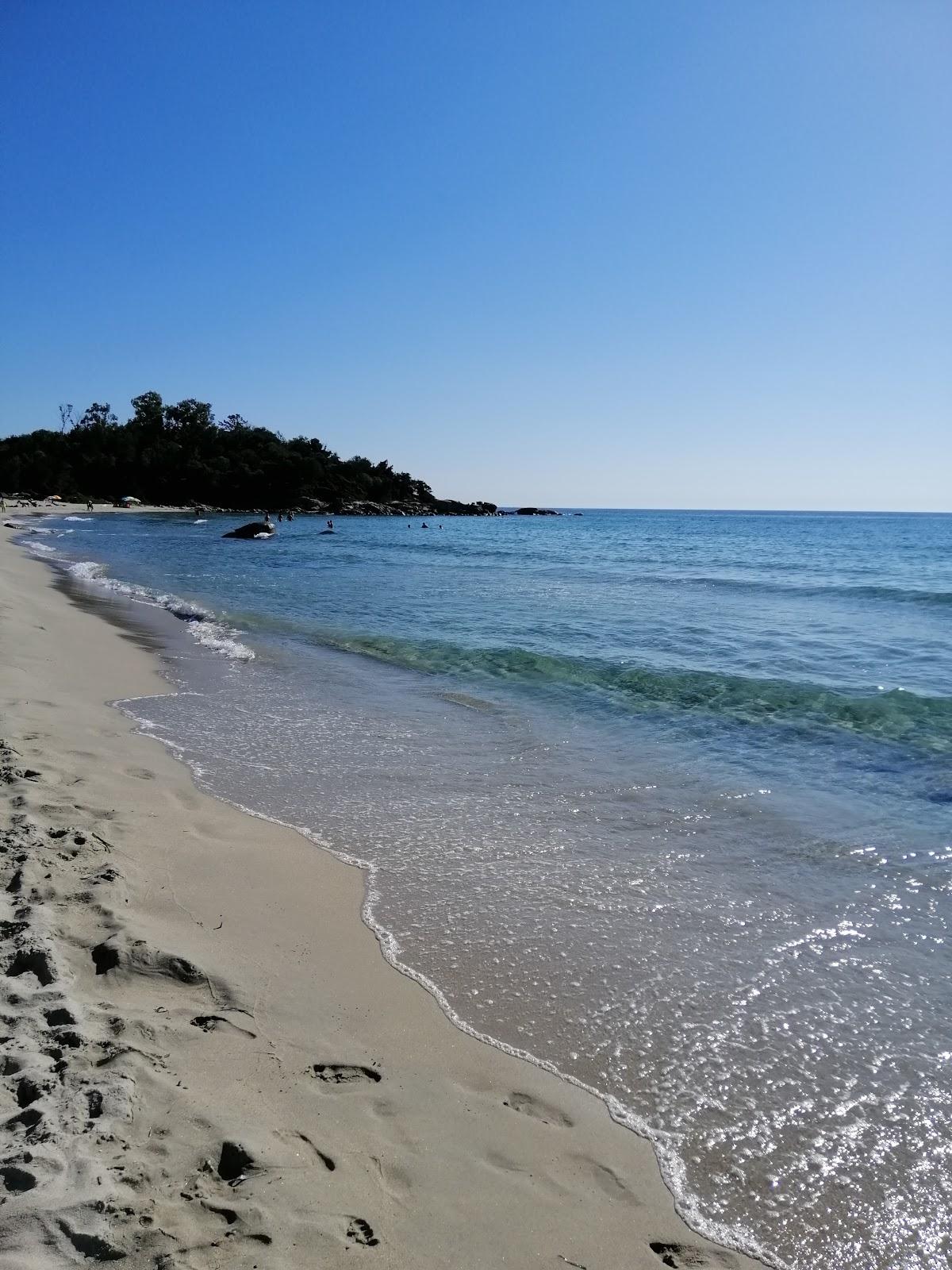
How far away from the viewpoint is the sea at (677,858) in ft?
10.2

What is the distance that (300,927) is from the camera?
450cm

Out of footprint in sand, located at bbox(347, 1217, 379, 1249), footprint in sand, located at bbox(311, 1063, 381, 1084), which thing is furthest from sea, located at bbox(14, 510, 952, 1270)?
footprint in sand, located at bbox(347, 1217, 379, 1249)

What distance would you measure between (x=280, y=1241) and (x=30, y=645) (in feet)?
39.4

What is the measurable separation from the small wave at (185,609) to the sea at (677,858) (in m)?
0.20

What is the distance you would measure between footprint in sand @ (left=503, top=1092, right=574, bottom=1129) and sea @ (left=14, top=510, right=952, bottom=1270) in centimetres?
25

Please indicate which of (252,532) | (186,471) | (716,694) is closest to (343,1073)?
(716,694)

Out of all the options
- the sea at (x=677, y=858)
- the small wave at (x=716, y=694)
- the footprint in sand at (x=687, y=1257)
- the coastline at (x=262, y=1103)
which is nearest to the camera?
the coastline at (x=262, y=1103)

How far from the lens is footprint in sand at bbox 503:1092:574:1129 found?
3.12 m

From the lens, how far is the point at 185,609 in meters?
19.3

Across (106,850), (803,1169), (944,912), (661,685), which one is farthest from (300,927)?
(661,685)

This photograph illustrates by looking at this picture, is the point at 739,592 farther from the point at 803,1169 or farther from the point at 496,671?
the point at 803,1169

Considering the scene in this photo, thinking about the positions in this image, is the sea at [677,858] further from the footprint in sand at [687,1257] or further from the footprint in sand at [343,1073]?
the footprint in sand at [343,1073]

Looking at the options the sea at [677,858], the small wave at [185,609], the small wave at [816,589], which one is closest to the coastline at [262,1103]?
the sea at [677,858]

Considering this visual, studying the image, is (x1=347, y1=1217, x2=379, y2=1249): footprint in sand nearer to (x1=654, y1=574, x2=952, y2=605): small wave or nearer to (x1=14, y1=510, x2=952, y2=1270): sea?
(x1=14, y1=510, x2=952, y2=1270): sea
